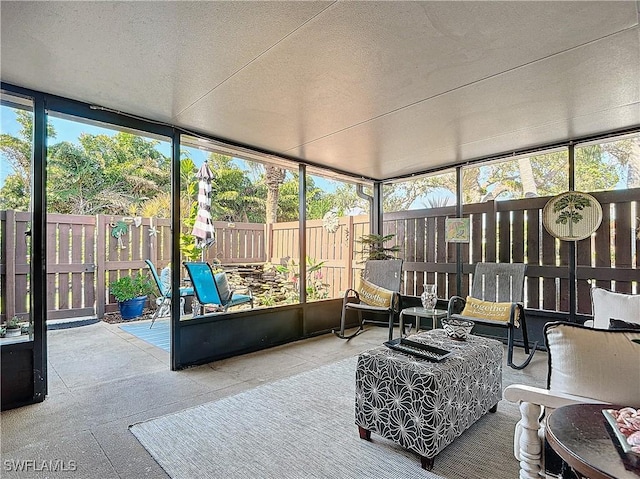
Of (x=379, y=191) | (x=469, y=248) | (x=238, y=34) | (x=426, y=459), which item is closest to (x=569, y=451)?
(x=426, y=459)

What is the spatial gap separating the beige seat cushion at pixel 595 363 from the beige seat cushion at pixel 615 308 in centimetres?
118

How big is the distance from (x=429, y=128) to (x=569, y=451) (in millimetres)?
2855

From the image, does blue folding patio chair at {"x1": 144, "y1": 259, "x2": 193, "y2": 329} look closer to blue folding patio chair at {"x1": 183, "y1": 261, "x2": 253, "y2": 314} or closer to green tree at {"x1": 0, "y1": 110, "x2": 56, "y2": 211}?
blue folding patio chair at {"x1": 183, "y1": 261, "x2": 253, "y2": 314}

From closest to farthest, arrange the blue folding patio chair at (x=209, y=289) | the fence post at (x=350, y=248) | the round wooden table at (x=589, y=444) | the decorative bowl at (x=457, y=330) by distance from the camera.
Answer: the round wooden table at (x=589, y=444), the decorative bowl at (x=457, y=330), the blue folding patio chair at (x=209, y=289), the fence post at (x=350, y=248)

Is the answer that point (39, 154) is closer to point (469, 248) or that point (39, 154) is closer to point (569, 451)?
point (569, 451)

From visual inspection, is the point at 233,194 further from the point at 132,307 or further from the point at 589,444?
the point at 589,444

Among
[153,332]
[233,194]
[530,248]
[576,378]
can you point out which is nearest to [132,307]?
[153,332]

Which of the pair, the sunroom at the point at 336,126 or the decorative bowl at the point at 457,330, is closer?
the sunroom at the point at 336,126

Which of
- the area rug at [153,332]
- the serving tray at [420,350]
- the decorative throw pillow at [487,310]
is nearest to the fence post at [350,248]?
the decorative throw pillow at [487,310]

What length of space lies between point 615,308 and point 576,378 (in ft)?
4.32

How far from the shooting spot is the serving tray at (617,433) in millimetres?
952

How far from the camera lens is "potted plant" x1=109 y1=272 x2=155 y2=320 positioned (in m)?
5.33

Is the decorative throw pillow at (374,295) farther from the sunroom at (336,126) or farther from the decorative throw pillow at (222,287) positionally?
the decorative throw pillow at (222,287)

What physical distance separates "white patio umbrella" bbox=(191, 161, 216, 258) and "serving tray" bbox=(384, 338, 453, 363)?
9.39ft
